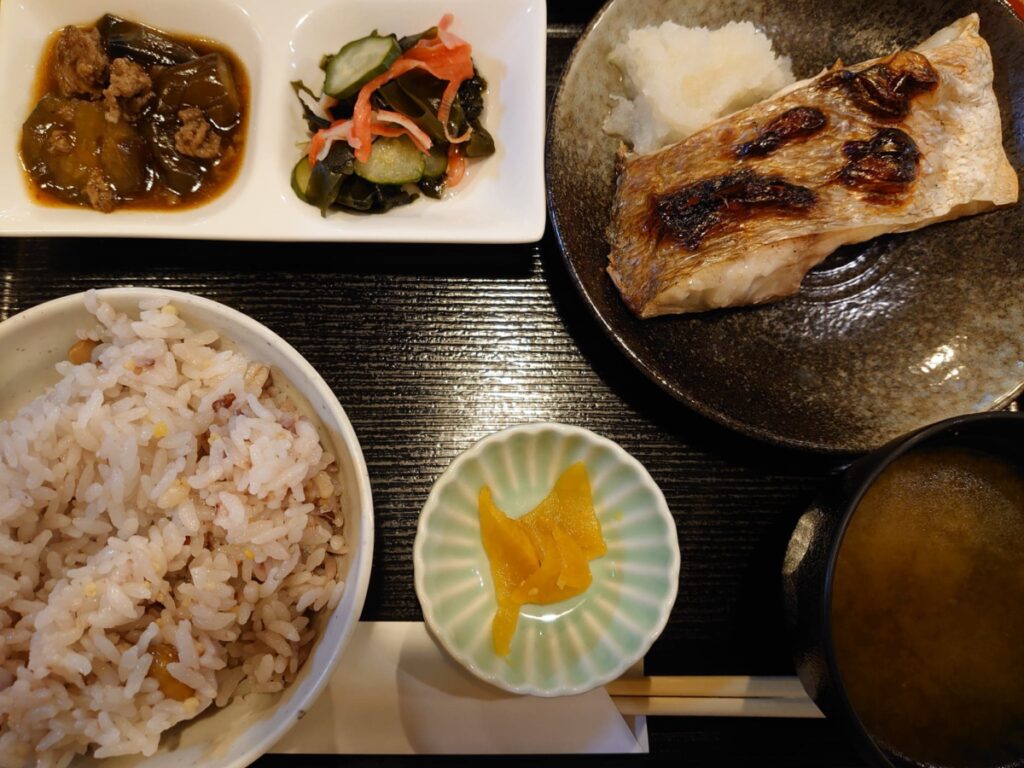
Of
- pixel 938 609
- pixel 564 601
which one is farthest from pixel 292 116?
pixel 938 609

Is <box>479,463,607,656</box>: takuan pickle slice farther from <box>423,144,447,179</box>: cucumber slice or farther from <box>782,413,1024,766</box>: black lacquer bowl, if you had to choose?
<box>423,144,447,179</box>: cucumber slice

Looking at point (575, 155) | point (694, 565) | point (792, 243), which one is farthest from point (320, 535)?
point (792, 243)

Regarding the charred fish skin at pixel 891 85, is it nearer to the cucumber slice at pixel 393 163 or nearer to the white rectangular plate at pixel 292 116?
the white rectangular plate at pixel 292 116

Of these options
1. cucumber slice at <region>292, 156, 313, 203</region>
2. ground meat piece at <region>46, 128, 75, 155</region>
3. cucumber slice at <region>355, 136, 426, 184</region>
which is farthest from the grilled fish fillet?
ground meat piece at <region>46, 128, 75, 155</region>

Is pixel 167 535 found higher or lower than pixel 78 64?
lower

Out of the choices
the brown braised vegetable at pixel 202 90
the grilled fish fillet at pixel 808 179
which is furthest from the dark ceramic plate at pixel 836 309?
the brown braised vegetable at pixel 202 90

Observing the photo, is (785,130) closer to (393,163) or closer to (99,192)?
(393,163)

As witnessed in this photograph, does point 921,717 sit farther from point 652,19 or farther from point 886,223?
point 652,19
